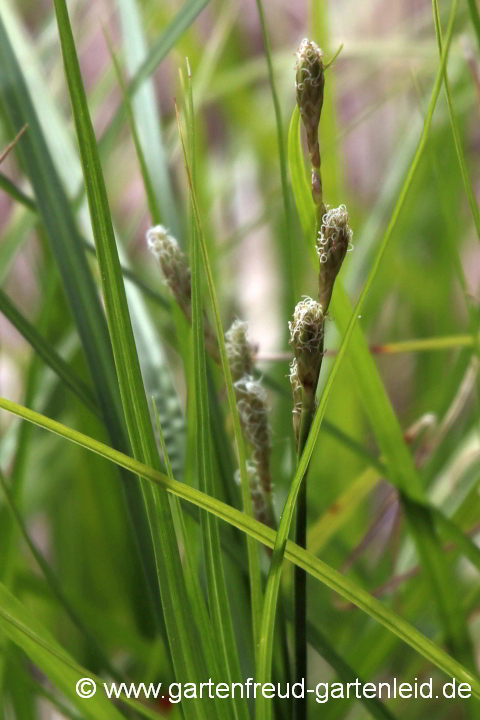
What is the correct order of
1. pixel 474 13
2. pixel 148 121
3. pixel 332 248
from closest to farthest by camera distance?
pixel 332 248 < pixel 474 13 < pixel 148 121

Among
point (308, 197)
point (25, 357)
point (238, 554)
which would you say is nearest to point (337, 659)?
point (238, 554)

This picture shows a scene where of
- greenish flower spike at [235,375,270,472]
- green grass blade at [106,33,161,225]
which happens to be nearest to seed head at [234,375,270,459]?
greenish flower spike at [235,375,270,472]

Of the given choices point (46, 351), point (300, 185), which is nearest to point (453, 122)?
point (300, 185)

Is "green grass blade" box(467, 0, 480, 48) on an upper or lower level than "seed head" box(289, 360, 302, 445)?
upper

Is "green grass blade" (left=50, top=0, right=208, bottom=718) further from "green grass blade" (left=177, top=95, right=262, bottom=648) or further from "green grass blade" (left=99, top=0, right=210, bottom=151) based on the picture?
"green grass blade" (left=99, top=0, right=210, bottom=151)

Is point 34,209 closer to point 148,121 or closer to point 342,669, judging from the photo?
point 148,121
